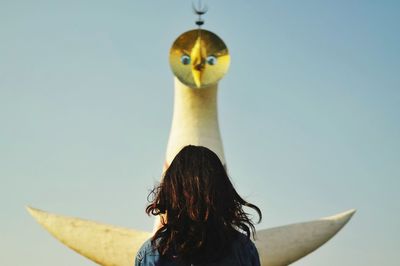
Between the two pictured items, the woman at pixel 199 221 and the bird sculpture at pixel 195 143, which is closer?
the woman at pixel 199 221

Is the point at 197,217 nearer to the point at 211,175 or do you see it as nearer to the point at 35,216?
the point at 211,175

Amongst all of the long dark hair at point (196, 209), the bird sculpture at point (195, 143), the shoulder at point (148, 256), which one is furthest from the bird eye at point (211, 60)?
the shoulder at point (148, 256)

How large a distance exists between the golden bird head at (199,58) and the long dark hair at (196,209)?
18.9 ft

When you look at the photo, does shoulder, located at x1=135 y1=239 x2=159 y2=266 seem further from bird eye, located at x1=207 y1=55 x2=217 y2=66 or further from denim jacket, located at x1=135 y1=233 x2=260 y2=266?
bird eye, located at x1=207 y1=55 x2=217 y2=66

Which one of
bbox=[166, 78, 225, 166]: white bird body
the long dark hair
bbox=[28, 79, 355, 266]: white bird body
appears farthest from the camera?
bbox=[166, 78, 225, 166]: white bird body

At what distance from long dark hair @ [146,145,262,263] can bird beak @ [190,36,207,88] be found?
5767 mm

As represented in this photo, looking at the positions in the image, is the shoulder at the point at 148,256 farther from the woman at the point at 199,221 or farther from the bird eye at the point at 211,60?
the bird eye at the point at 211,60

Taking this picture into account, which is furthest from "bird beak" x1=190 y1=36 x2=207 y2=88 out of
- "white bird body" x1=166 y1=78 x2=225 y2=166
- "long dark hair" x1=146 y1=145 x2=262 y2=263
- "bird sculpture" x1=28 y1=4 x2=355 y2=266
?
"long dark hair" x1=146 y1=145 x2=262 y2=263

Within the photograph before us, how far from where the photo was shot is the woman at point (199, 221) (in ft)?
4.73

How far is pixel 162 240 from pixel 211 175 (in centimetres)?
19

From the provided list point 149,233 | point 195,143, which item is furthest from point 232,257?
point 149,233

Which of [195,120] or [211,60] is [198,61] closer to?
[211,60]

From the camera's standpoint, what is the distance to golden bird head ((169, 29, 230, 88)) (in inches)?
286

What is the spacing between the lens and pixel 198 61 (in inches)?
285
